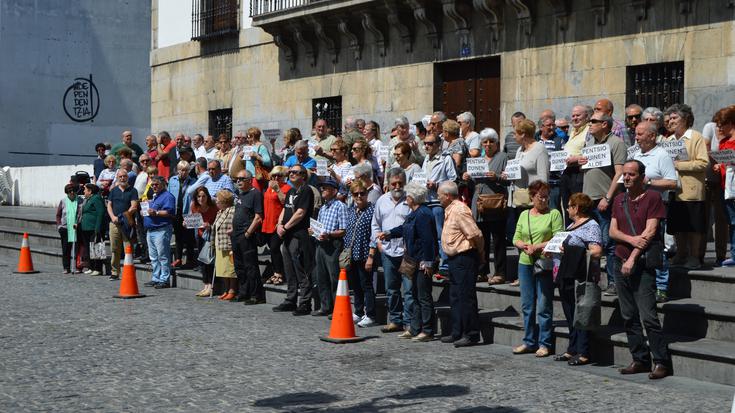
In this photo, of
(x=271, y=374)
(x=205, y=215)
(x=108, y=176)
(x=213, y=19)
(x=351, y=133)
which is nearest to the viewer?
(x=271, y=374)

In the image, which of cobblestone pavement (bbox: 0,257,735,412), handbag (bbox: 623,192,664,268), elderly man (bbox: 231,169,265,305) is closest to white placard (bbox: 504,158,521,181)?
cobblestone pavement (bbox: 0,257,735,412)

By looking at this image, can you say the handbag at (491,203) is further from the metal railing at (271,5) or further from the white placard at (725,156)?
the metal railing at (271,5)

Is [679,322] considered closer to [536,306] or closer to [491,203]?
[536,306]

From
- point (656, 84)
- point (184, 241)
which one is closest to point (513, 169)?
point (656, 84)

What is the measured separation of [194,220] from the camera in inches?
653

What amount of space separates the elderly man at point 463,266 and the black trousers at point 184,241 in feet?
23.5

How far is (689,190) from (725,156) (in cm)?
49

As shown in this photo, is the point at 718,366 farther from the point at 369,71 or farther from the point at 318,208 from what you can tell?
the point at 369,71

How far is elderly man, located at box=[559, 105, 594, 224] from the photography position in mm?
12070

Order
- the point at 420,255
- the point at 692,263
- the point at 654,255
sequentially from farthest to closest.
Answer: the point at 420,255 < the point at 692,263 < the point at 654,255

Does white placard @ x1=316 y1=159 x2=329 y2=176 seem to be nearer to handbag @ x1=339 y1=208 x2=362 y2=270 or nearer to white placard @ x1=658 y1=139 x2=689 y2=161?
handbag @ x1=339 y1=208 x2=362 y2=270

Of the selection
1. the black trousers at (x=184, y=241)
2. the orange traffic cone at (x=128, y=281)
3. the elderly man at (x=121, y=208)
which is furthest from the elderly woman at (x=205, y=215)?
the elderly man at (x=121, y=208)

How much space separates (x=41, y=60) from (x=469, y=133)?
30681mm

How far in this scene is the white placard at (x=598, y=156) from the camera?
1140cm
